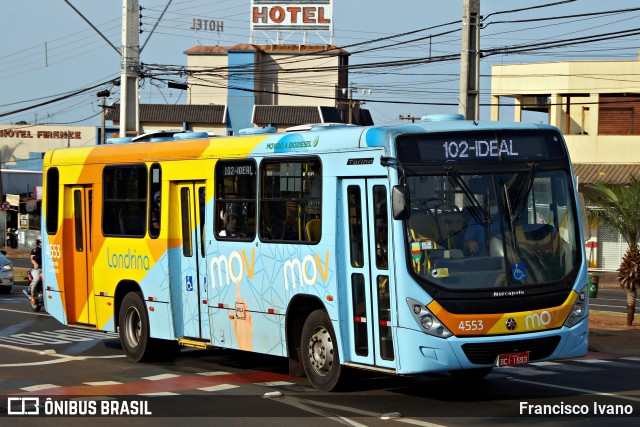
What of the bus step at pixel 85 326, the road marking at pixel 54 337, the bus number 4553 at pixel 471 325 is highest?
the bus number 4553 at pixel 471 325

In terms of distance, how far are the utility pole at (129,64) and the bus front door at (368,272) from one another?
53.4 feet

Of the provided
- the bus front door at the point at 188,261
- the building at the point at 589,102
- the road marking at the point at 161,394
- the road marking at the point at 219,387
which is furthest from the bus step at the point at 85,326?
the building at the point at 589,102

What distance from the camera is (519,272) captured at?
11.4 meters

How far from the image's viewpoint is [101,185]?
56.6 ft

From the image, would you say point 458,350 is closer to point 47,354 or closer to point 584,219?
point 584,219

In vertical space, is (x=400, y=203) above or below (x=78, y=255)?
above

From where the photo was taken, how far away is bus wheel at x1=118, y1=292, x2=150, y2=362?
16125mm

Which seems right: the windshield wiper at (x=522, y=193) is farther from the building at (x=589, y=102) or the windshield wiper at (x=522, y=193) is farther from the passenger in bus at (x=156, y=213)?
the building at (x=589, y=102)

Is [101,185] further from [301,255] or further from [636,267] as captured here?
[636,267]

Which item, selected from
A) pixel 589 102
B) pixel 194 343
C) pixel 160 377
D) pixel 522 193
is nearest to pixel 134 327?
pixel 194 343

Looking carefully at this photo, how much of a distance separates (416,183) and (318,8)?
66414 mm

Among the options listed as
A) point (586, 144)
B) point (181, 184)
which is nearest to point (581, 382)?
point (181, 184)

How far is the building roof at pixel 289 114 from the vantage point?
75062mm

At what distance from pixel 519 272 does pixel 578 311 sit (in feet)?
3.08
